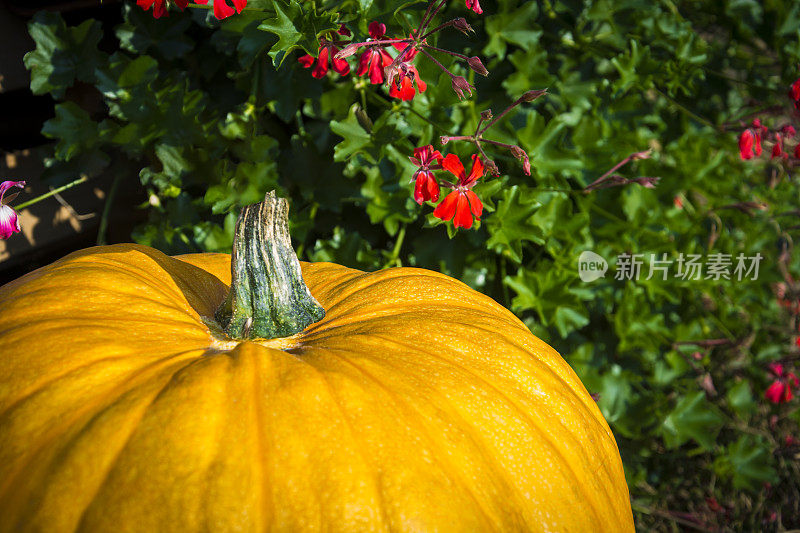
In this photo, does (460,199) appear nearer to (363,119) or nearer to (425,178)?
(425,178)

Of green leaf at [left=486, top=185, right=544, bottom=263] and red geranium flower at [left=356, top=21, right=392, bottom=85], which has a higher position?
red geranium flower at [left=356, top=21, right=392, bottom=85]

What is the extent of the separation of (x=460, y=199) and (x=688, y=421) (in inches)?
52.9

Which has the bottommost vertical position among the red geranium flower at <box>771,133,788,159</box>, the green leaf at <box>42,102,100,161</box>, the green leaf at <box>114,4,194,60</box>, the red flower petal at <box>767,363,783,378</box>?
the red flower petal at <box>767,363,783,378</box>

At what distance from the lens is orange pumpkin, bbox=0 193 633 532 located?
0.79 meters

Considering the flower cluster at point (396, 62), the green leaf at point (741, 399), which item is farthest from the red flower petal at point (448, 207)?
the green leaf at point (741, 399)

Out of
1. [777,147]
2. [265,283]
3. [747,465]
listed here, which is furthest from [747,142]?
[265,283]

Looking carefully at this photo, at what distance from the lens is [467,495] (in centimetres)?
87

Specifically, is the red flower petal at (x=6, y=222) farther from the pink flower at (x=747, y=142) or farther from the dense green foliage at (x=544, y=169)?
the pink flower at (x=747, y=142)

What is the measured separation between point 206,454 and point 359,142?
39.2 inches

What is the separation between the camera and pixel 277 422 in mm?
857

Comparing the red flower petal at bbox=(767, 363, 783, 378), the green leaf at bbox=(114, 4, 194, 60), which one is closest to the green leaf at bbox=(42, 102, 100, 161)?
the green leaf at bbox=(114, 4, 194, 60)

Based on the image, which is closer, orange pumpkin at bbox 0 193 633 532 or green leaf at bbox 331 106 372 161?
orange pumpkin at bbox 0 193 633 532

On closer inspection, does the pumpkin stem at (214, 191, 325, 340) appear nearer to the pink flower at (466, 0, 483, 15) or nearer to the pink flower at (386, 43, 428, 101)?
the pink flower at (386, 43, 428, 101)

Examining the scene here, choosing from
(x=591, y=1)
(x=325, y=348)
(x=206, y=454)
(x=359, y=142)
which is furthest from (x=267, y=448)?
(x=591, y=1)
